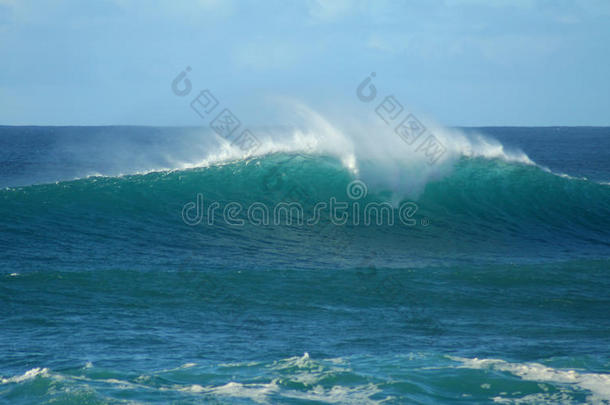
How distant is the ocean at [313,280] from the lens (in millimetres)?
5637

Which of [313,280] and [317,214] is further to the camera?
[317,214]

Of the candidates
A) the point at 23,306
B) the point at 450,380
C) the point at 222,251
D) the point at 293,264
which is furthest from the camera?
the point at 222,251

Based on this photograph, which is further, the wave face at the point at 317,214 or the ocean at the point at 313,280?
the wave face at the point at 317,214

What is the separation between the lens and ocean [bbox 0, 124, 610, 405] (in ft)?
18.5

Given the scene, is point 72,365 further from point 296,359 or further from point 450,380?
point 450,380

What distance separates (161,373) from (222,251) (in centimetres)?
564

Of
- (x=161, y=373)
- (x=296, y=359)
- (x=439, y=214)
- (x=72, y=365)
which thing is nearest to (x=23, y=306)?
(x=72, y=365)

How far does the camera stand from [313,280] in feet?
30.9

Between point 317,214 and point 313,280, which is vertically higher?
point 317,214

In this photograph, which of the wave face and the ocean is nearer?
the ocean

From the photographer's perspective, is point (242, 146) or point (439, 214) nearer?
point (439, 214)

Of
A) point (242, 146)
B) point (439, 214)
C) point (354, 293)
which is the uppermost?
point (242, 146)

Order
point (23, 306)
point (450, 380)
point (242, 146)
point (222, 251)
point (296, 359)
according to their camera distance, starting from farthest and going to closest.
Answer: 1. point (242, 146)
2. point (222, 251)
3. point (23, 306)
4. point (296, 359)
5. point (450, 380)

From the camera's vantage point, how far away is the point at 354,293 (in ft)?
28.8
